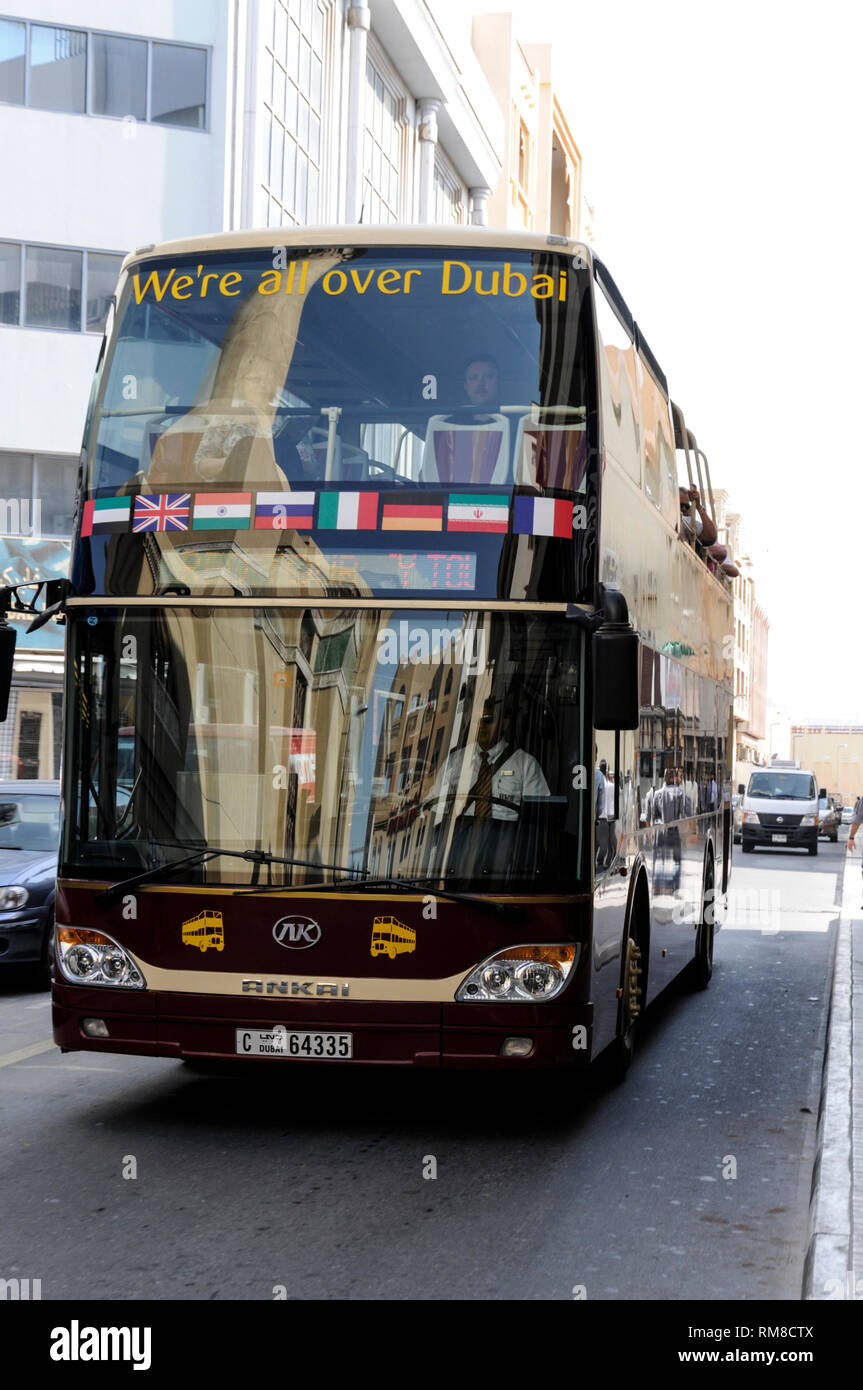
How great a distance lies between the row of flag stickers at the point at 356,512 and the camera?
671 centimetres

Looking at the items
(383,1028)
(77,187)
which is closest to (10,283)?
(77,187)

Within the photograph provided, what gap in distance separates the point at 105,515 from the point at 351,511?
1.09 meters

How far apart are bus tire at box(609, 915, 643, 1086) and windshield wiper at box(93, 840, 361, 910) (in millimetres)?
2086

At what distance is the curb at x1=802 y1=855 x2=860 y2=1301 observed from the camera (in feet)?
15.9

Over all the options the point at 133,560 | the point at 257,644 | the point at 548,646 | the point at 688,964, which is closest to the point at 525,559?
the point at 548,646

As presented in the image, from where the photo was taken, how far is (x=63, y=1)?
27.2 metres

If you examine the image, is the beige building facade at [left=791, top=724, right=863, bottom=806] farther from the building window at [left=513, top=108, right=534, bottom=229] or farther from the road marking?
the road marking

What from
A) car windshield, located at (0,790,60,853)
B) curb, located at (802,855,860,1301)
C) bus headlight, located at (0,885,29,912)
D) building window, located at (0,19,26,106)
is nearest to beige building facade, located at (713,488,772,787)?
building window, located at (0,19,26,106)

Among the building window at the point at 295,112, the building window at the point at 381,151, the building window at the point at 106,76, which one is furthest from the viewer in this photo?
the building window at the point at 381,151

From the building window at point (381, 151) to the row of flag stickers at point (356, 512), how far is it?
1138 inches

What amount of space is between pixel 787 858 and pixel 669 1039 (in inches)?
1086

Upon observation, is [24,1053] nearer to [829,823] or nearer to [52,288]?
[52,288]

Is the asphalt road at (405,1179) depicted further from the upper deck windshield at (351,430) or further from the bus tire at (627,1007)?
the upper deck windshield at (351,430)

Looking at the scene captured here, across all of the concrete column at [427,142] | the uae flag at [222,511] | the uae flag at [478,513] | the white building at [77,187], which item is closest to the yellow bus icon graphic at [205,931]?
the uae flag at [222,511]
